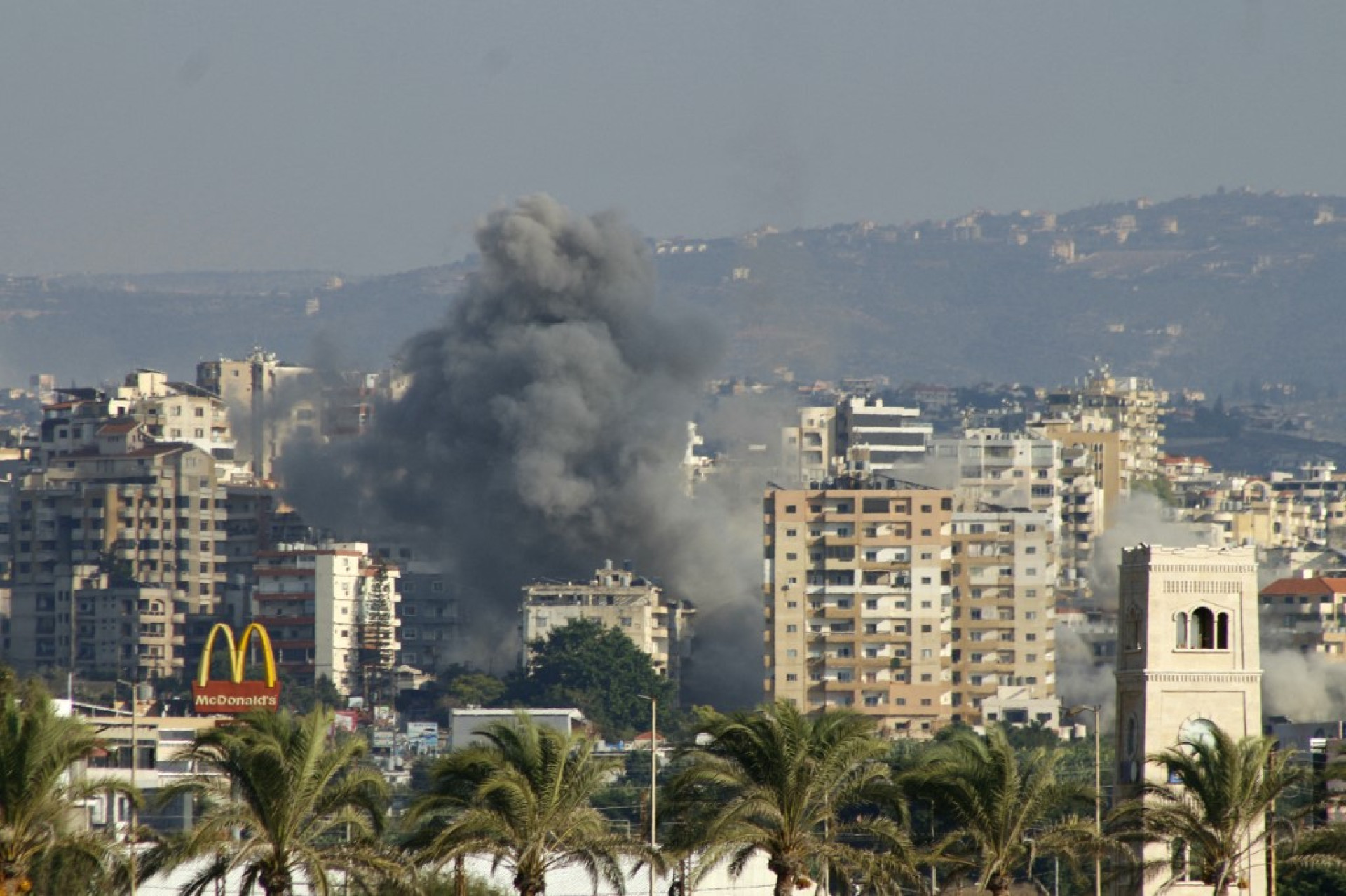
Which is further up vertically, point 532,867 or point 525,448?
point 525,448

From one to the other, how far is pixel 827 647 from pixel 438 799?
103212 millimetres

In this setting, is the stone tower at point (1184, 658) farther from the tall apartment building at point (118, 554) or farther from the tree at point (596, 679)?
the tall apartment building at point (118, 554)

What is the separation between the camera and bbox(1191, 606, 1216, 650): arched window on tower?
50.5m

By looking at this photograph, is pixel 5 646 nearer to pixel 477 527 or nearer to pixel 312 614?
pixel 312 614

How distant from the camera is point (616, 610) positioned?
15638 centimetres

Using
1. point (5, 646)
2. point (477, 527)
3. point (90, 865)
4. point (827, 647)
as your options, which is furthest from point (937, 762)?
point (5, 646)

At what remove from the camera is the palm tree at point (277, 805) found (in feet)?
144

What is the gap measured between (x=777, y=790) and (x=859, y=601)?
104 metres

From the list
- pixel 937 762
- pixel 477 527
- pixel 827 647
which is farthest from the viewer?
pixel 477 527

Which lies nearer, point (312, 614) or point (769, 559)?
point (769, 559)

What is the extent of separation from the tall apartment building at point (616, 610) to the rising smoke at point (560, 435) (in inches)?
76.0

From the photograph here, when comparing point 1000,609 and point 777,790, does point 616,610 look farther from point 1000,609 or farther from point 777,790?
point 777,790

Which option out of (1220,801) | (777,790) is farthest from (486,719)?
(1220,801)

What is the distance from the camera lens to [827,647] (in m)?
150
